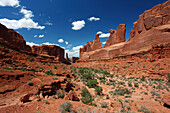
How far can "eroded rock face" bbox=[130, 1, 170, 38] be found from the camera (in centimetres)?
1812

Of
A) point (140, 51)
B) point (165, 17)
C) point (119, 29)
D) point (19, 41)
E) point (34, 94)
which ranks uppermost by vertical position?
point (119, 29)

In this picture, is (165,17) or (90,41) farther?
(90,41)

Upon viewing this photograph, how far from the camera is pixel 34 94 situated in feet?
15.7

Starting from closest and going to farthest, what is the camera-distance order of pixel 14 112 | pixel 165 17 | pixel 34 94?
1. pixel 14 112
2. pixel 34 94
3. pixel 165 17

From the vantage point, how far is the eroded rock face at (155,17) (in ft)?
59.5

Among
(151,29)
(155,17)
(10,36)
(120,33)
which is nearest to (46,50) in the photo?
(10,36)

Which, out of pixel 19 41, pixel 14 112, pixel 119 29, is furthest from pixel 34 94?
pixel 19 41

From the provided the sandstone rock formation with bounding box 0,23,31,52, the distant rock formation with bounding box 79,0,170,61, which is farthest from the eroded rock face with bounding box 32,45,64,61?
the distant rock formation with bounding box 79,0,170,61

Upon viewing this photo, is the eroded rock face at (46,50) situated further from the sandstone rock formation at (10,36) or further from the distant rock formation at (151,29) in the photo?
the distant rock formation at (151,29)

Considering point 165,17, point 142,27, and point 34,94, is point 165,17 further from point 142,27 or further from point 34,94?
point 34,94

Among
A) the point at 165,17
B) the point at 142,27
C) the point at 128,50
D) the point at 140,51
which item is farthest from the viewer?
the point at 128,50

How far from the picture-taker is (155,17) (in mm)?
19125

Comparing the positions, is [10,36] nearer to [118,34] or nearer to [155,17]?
[118,34]

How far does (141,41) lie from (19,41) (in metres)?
44.0
